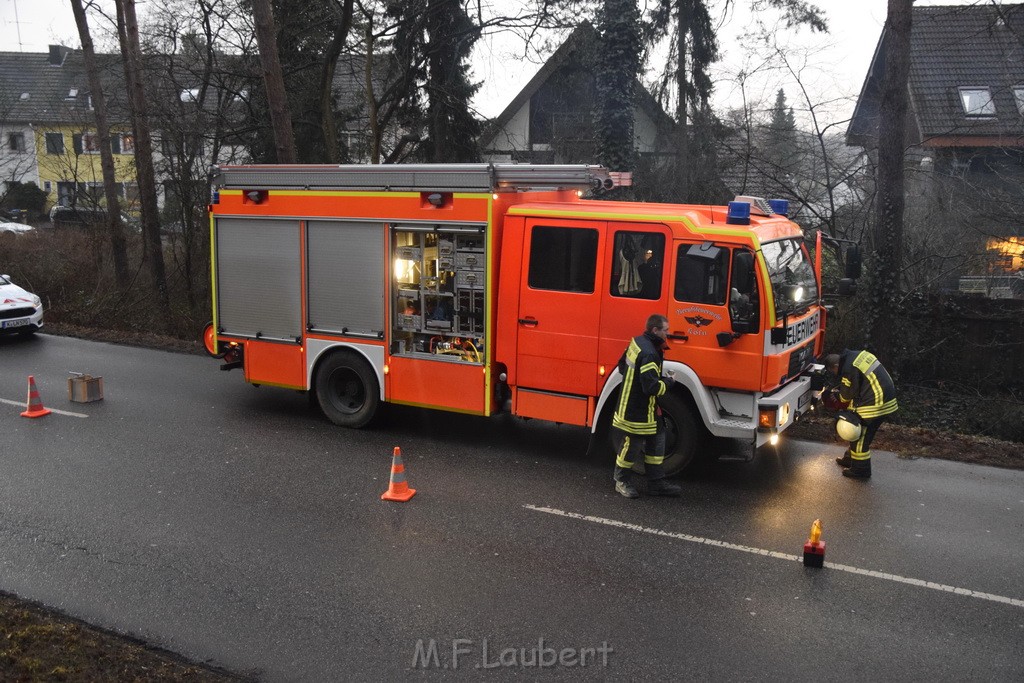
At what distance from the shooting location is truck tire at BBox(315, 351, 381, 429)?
9.11 metres

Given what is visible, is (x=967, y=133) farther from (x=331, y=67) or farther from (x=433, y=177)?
(x=433, y=177)

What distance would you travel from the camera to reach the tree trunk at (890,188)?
11.2m

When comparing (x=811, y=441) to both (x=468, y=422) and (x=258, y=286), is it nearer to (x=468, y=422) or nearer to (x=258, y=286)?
(x=468, y=422)

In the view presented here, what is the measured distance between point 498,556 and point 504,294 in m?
2.81

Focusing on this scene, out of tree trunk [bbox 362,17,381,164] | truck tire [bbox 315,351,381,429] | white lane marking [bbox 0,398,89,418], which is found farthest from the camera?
tree trunk [bbox 362,17,381,164]

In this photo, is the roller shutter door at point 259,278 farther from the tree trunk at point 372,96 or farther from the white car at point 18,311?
the tree trunk at point 372,96

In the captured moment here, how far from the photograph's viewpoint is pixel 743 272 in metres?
7.09

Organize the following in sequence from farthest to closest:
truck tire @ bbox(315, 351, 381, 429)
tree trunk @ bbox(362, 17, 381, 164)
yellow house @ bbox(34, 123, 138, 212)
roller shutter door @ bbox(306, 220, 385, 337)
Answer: yellow house @ bbox(34, 123, 138, 212)
tree trunk @ bbox(362, 17, 381, 164)
truck tire @ bbox(315, 351, 381, 429)
roller shutter door @ bbox(306, 220, 385, 337)

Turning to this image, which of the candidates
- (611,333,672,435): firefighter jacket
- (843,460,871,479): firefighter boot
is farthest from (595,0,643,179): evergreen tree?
(611,333,672,435): firefighter jacket

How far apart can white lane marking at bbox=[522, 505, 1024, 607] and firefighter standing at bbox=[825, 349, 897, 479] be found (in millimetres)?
2015

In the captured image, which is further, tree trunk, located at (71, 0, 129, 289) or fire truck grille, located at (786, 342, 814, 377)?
tree trunk, located at (71, 0, 129, 289)

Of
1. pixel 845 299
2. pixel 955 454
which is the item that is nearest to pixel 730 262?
pixel 955 454

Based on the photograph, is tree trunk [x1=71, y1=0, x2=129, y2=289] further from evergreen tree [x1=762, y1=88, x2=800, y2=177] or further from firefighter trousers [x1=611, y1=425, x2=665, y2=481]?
firefighter trousers [x1=611, y1=425, x2=665, y2=481]

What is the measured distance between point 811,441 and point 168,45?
1614 cm
